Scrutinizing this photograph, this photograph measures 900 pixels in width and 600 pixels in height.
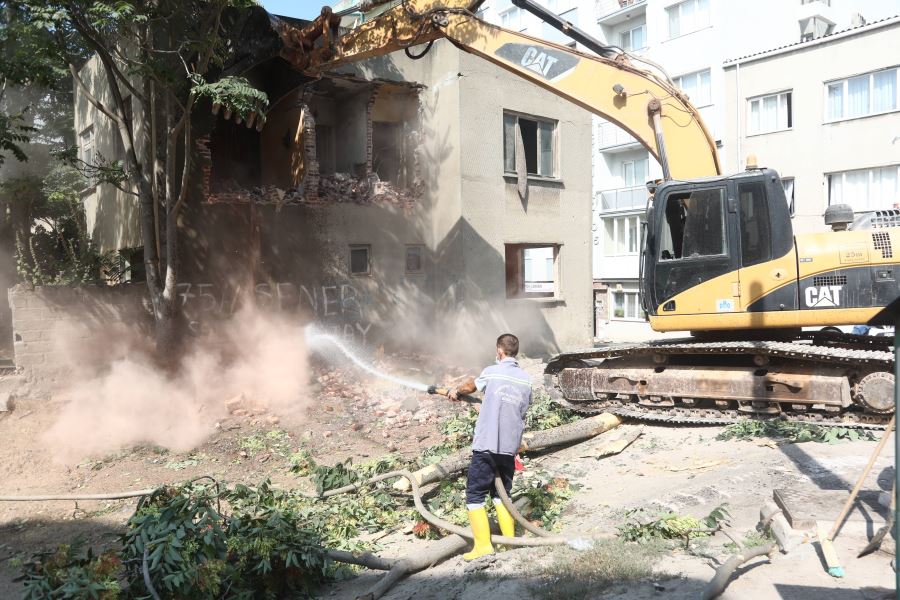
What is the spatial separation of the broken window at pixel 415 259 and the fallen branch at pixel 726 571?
11908mm

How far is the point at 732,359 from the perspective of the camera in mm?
9047

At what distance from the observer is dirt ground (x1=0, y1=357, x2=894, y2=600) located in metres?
4.62

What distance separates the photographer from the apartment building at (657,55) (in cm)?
2981

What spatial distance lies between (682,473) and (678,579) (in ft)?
9.81

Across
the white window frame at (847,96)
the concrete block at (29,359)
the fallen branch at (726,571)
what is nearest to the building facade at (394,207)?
the concrete block at (29,359)

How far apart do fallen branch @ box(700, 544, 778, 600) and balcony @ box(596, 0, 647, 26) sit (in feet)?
112

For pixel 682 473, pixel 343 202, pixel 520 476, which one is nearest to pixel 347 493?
pixel 520 476

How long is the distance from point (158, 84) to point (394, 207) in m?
5.91

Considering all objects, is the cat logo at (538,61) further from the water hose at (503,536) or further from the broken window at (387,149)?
the broken window at (387,149)

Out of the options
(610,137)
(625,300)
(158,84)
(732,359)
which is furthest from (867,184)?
(158,84)

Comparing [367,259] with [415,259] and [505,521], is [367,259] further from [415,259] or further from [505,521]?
[505,521]

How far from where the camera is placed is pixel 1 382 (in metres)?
10.6

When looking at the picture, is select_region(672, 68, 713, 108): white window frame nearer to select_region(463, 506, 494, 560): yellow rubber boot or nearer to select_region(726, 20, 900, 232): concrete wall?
select_region(726, 20, 900, 232): concrete wall

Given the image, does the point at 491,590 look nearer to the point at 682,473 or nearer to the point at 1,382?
the point at 682,473
